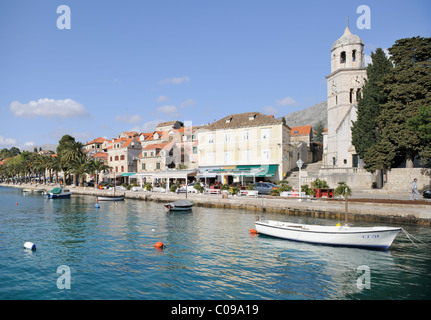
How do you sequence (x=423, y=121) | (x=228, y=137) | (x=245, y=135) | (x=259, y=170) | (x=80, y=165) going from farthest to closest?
(x=80, y=165), (x=228, y=137), (x=245, y=135), (x=259, y=170), (x=423, y=121)

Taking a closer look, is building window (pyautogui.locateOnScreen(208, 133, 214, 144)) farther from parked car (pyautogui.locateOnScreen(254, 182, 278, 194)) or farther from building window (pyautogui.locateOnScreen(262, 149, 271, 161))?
parked car (pyautogui.locateOnScreen(254, 182, 278, 194))

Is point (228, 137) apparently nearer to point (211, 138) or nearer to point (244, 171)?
point (211, 138)

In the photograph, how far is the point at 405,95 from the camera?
31844 mm

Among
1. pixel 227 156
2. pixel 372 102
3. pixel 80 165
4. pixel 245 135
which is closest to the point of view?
pixel 372 102

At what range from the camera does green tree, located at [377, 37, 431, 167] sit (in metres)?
30.7

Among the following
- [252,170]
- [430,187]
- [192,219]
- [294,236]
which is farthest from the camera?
[252,170]

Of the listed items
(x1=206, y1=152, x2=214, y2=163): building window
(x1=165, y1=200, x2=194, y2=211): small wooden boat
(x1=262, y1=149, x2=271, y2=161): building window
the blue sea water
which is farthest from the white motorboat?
(x1=206, y1=152, x2=214, y2=163): building window

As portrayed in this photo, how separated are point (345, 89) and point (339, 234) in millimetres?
35678

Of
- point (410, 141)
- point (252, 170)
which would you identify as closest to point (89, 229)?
point (252, 170)

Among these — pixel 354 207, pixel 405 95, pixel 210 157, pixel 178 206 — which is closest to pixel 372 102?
pixel 405 95
